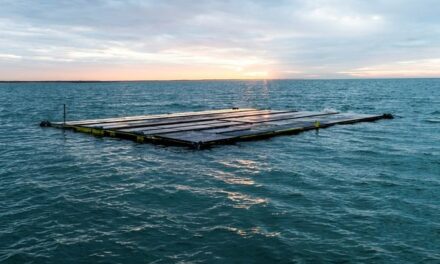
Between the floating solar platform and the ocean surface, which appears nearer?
the ocean surface

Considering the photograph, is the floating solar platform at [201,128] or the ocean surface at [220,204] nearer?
the ocean surface at [220,204]

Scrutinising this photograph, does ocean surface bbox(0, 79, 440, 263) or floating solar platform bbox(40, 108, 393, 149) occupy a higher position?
floating solar platform bbox(40, 108, 393, 149)

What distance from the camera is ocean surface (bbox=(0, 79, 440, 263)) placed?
52.2 feet

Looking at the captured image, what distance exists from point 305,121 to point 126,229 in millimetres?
38532

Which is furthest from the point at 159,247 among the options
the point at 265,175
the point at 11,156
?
the point at 11,156

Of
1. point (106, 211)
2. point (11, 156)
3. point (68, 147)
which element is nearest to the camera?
point (106, 211)

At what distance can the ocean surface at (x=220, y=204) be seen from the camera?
52.2ft

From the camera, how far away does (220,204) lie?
21266 mm

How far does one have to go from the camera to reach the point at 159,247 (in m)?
16.1

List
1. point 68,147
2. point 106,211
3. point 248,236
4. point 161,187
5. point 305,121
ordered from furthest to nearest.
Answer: point 305,121 < point 68,147 < point 161,187 < point 106,211 < point 248,236

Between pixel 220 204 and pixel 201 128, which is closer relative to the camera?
pixel 220 204

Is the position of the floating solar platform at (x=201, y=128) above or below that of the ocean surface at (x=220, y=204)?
above

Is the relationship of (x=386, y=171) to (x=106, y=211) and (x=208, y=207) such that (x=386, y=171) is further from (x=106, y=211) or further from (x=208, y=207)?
(x=106, y=211)

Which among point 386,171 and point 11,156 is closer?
point 386,171
